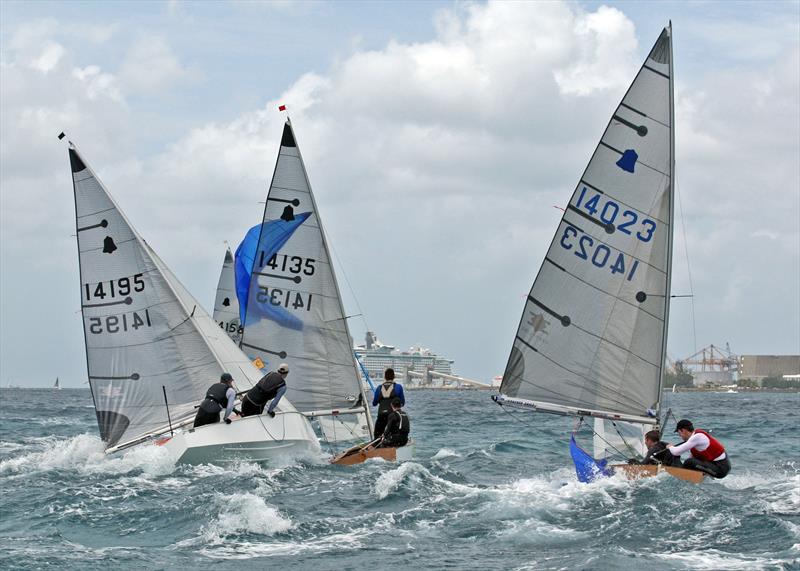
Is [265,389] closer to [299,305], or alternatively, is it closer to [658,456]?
[299,305]

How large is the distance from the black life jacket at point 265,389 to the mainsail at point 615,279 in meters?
3.76

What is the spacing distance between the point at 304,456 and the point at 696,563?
29.3 feet

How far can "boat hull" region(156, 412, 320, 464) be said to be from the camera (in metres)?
18.1

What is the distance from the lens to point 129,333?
19828 millimetres

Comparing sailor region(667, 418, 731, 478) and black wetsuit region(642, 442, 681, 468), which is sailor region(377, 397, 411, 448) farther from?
sailor region(667, 418, 731, 478)

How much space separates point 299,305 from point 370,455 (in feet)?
13.5

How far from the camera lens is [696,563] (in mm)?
11680

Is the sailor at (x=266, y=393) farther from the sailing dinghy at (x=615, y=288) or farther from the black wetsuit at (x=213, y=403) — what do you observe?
the sailing dinghy at (x=615, y=288)

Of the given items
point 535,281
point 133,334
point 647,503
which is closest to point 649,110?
point 535,281

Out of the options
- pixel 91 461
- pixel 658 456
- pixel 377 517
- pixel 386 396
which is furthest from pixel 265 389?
pixel 658 456

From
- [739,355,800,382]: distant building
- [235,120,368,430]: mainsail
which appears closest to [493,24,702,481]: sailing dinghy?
[235,120,368,430]: mainsail

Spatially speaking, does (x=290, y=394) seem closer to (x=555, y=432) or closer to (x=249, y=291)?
(x=249, y=291)

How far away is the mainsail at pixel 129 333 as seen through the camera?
19.7 metres

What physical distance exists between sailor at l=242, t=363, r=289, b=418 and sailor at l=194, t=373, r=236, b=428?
0.54 metres
